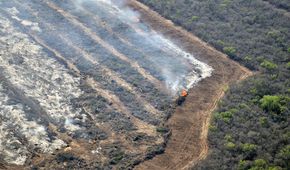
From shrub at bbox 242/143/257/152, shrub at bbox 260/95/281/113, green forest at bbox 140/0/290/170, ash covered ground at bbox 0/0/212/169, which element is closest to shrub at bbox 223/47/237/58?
green forest at bbox 140/0/290/170

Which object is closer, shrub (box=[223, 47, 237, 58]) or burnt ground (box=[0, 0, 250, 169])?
burnt ground (box=[0, 0, 250, 169])

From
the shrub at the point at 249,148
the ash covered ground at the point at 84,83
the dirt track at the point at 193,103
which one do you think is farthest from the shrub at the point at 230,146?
the ash covered ground at the point at 84,83

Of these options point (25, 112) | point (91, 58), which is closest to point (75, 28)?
point (91, 58)

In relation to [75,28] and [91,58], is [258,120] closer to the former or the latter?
[91,58]

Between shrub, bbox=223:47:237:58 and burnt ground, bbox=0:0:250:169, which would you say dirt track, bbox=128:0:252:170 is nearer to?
burnt ground, bbox=0:0:250:169

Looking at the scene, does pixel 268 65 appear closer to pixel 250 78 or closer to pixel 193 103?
pixel 250 78
